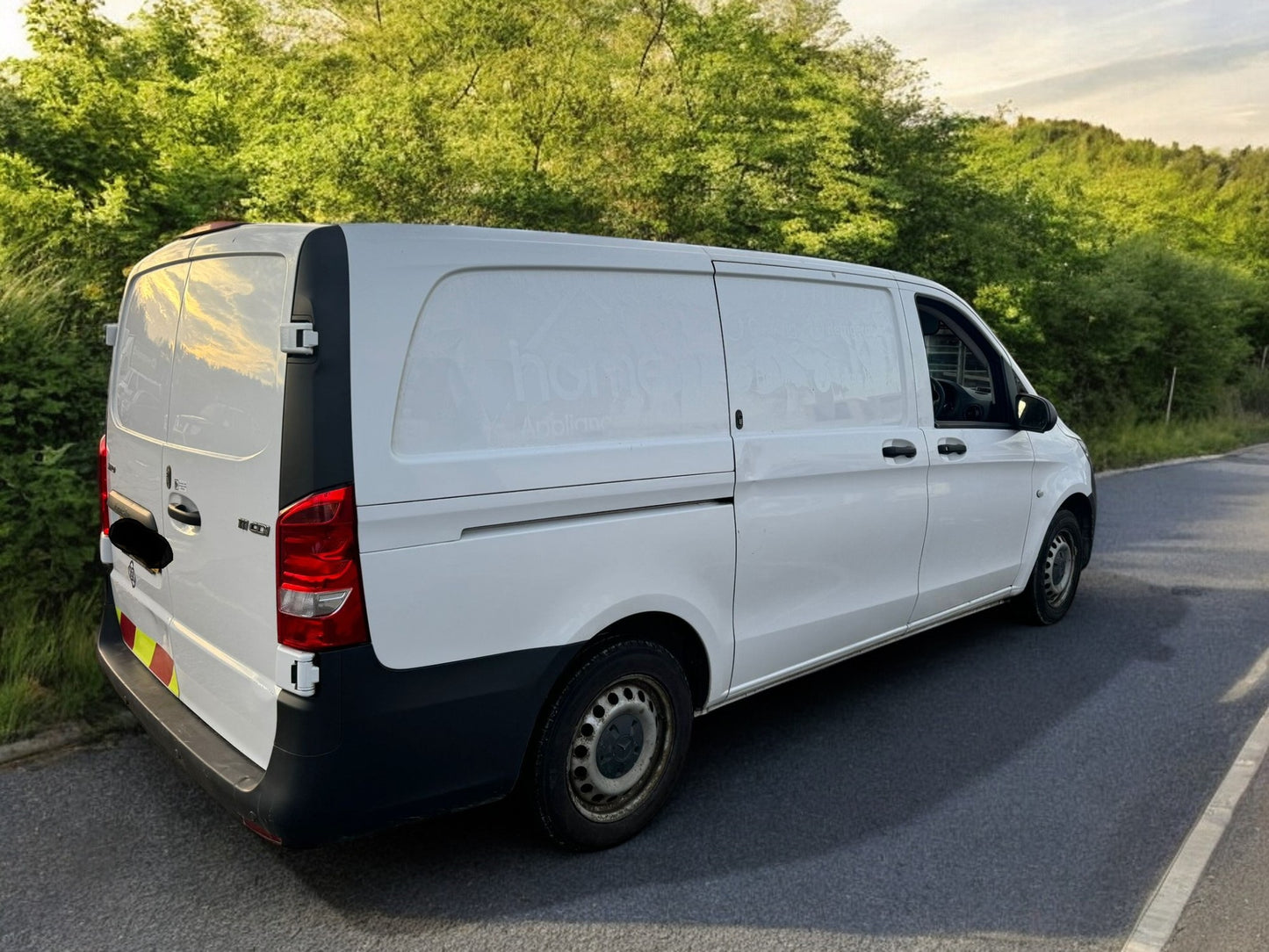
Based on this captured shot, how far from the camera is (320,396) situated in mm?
2570

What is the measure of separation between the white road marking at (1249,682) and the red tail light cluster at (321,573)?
4458 mm

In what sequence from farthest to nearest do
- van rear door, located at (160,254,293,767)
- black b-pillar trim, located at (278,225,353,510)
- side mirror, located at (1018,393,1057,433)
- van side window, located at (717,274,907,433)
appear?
side mirror, located at (1018,393,1057,433), van side window, located at (717,274,907,433), van rear door, located at (160,254,293,767), black b-pillar trim, located at (278,225,353,510)

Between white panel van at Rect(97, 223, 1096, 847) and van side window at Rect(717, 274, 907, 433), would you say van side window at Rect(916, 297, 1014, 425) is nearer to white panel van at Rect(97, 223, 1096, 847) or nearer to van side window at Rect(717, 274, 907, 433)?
van side window at Rect(717, 274, 907, 433)

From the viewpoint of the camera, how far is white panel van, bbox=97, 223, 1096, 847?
2.64 m

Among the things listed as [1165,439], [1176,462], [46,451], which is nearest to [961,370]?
[46,451]

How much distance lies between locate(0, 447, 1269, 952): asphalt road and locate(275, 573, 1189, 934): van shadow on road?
0.01 metres

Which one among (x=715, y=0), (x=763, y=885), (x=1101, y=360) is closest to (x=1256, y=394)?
(x=1101, y=360)

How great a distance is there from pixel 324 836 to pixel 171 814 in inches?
42.5

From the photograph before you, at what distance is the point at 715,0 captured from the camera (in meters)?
19.5

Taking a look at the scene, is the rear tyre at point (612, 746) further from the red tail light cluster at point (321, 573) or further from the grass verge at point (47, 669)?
the grass verge at point (47, 669)

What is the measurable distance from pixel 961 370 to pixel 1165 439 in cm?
1688

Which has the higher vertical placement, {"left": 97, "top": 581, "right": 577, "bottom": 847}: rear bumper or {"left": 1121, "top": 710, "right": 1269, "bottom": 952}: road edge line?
{"left": 97, "top": 581, "right": 577, "bottom": 847}: rear bumper

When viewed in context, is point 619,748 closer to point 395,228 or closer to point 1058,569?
point 395,228

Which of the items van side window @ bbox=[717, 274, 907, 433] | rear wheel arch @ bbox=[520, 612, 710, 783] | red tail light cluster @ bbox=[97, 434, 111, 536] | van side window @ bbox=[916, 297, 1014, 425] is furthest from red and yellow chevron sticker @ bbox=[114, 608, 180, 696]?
van side window @ bbox=[916, 297, 1014, 425]
